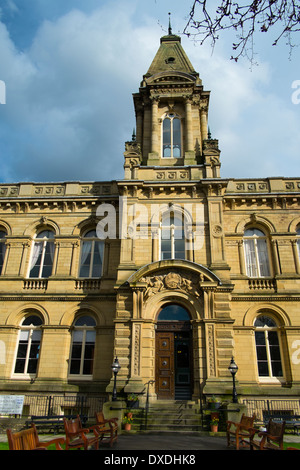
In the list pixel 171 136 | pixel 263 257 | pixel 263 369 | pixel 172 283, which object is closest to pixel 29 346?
pixel 172 283

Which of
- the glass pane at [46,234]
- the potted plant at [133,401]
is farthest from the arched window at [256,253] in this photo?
the glass pane at [46,234]

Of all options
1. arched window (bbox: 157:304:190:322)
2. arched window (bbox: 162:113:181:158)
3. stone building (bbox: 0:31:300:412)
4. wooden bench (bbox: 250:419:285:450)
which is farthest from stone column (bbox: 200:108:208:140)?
wooden bench (bbox: 250:419:285:450)

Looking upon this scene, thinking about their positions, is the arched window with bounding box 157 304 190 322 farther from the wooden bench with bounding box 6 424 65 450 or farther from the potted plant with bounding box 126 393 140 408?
the wooden bench with bounding box 6 424 65 450

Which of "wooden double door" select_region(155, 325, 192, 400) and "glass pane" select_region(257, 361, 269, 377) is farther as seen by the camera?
"glass pane" select_region(257, 361, 269, 377)

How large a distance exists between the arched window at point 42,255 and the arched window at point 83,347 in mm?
3524

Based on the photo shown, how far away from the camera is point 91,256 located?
67.1 ft

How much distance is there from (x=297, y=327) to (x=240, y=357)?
319 centimetres

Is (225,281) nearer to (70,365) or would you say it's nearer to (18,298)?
(70,365)

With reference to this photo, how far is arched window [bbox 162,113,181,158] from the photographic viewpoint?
22.8m

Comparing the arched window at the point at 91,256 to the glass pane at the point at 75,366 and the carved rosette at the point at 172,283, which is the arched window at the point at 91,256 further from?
the glass pane at the point at 75,366

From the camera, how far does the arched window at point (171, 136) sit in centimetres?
2283

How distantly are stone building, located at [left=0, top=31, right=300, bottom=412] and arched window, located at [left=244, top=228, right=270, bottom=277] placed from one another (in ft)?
0.18

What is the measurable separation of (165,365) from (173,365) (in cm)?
37

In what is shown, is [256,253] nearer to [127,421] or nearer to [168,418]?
[168,418]
